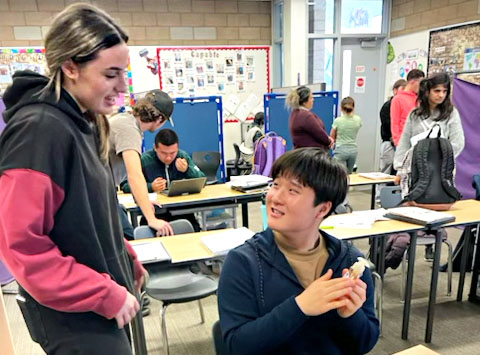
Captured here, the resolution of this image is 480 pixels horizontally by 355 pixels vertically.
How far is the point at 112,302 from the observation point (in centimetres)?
89

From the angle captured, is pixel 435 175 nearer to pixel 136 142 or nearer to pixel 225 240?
pixel 225 240

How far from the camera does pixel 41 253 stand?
814 millimetres

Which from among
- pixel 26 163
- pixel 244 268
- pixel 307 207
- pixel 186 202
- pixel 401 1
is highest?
pixel 401 1

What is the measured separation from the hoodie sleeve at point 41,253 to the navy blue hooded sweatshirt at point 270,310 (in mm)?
323

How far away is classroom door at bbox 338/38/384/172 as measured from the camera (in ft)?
21.1

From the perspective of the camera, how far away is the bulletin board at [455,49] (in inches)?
187

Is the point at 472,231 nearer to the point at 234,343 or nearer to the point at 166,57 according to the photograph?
the point at 234,343

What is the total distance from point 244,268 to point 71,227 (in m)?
0.46

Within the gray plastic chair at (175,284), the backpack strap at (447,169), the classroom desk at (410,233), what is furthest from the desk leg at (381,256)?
the gray plastic chair at (175,284)

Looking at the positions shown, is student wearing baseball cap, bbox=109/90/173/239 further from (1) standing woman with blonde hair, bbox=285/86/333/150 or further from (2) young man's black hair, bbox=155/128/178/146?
(1) standing woman with blonde hair, bbox=285/86/333/150

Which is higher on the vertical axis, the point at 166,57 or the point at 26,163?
the point at 166,57

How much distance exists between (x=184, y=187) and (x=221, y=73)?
13.3ft

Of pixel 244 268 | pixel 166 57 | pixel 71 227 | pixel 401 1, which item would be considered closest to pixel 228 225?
pixel 244 268

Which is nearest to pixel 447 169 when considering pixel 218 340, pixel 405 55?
pixel 218 340
